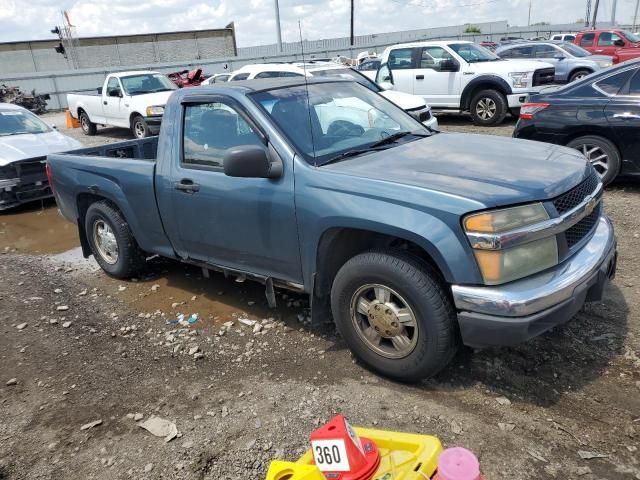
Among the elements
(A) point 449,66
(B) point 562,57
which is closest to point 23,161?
(A) point 449,66

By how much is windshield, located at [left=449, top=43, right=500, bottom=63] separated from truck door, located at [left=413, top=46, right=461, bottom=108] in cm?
28

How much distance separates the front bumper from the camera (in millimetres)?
2764

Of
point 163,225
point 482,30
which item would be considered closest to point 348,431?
point 163,225

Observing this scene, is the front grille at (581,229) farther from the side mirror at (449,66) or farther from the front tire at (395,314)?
the side mirror at (449,66)

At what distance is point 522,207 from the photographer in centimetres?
287

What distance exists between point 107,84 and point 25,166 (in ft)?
25.9

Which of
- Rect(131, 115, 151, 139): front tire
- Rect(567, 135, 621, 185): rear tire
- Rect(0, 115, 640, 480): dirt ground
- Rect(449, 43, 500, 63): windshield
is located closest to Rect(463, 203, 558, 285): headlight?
Rect(0, 115, 640, 480): dirt ground

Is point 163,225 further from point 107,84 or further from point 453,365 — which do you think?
point 107,84

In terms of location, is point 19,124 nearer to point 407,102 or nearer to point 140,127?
point 140,127

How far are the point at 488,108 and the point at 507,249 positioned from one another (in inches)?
405

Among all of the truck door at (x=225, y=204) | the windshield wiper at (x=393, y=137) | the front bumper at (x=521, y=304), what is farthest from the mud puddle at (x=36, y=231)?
the front bumper at (x=521, y=304)

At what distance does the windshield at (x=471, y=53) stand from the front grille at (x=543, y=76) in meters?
1.16

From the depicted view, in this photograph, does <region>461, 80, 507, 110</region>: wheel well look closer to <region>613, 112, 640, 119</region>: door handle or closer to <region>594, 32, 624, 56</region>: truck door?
<region>613, 112, 640, 119</region>: door handle

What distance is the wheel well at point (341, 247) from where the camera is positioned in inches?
133
